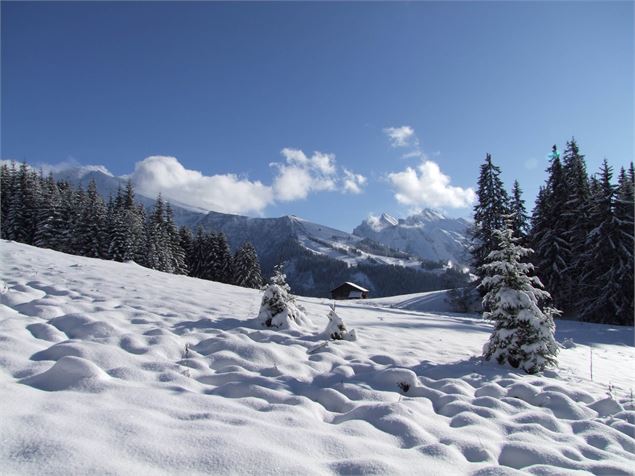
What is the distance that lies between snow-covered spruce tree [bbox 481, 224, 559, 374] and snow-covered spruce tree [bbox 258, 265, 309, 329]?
4530 millimetres

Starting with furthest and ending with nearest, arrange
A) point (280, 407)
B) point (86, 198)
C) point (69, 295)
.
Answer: point (86, 198) < point (69, 295) < point (280, 407)

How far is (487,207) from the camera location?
123 feet

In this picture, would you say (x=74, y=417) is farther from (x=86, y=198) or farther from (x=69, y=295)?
(x=86, y=198)

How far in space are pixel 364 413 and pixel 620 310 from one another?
30.4 metres

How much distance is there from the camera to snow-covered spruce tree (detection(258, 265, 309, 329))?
930 centimetres

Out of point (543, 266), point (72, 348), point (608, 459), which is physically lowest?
point (608, 459)

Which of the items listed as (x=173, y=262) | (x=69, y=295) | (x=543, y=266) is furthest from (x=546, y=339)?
(x=173, y=262)

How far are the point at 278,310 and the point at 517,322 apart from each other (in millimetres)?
5423

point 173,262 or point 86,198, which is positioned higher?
point 86,198

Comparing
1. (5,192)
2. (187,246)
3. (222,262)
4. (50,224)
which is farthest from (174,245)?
(5,192)

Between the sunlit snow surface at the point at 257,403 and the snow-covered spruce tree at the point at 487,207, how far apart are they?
92.8 ft

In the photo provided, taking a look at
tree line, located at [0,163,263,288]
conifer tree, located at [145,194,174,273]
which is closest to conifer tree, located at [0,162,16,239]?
tree line, located at [0,163,263,288]

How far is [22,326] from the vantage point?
660 cm

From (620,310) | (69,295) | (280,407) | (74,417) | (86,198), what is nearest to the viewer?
(74,417)
